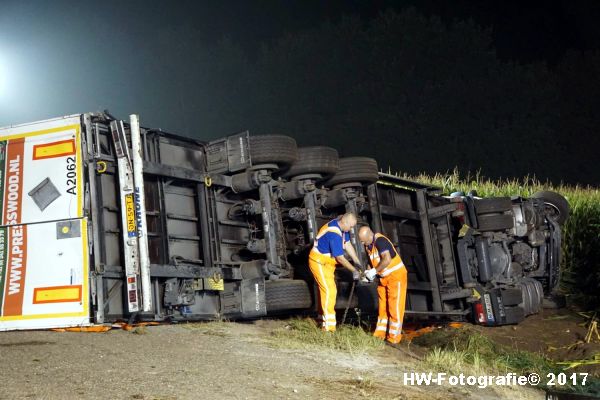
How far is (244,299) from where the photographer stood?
26.7ft

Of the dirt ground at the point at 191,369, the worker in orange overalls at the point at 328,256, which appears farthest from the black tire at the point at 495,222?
the dirt ground at the point at 191,369

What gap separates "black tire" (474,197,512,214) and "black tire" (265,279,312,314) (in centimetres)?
401

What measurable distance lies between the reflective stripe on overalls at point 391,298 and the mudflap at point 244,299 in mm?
1574

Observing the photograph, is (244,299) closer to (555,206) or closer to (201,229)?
(201,229)

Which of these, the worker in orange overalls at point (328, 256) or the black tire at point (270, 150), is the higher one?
the black tire at point (270, 150)

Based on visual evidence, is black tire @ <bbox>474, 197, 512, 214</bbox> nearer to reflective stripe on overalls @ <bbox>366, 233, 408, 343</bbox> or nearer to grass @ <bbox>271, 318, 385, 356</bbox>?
reflective stripe on overalls @ <bbox>366, 233, 408, 343</bbox>

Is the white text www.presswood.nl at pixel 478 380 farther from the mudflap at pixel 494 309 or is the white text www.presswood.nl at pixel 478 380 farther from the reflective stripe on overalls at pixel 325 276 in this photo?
the mudflap at pixel 494 309

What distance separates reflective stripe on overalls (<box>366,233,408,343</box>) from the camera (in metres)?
8.84

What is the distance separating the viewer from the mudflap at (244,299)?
26.5 feet

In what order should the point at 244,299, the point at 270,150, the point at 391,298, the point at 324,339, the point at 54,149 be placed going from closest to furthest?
the point at 54,149, the point at 324,339, the point at 244,299, the point at 270,150, the point at 391,298

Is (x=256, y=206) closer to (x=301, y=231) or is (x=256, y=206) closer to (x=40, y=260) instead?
(x=301, y=231)

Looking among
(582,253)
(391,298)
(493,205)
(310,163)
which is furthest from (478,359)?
(582,253)

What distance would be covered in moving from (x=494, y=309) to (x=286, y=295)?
3803 mm

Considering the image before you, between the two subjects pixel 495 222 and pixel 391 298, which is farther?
pixel 495 222
